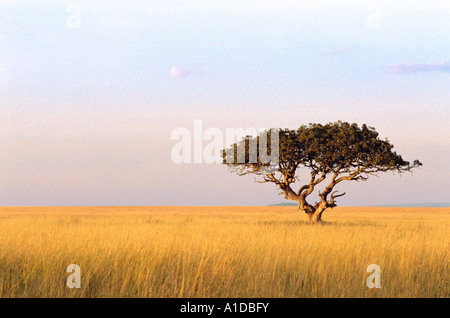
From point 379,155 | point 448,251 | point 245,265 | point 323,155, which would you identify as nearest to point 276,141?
point 323,155

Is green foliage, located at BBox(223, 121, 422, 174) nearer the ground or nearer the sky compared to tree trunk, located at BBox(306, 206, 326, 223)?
nearer the sky

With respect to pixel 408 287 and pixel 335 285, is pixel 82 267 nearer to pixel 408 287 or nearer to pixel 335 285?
pixel 335 285

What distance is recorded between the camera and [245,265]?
10.5 m

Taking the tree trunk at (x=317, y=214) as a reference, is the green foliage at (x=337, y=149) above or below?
above
